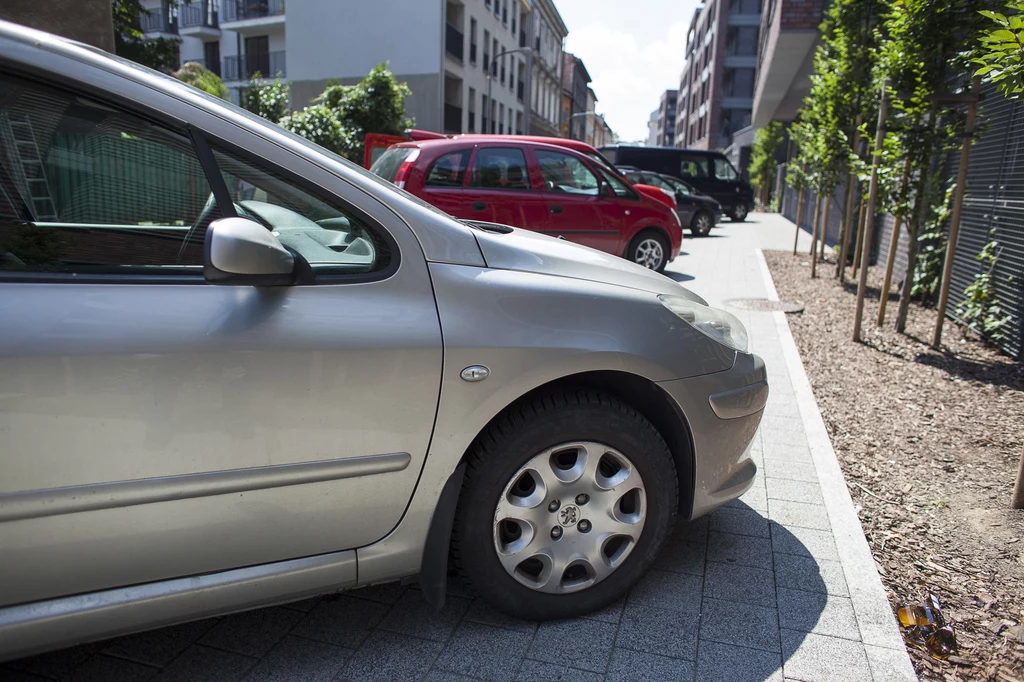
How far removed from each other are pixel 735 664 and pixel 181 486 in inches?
70.5

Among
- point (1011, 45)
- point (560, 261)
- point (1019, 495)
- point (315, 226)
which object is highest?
point (1011, 45)

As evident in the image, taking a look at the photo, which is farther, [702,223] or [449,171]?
[702,223]

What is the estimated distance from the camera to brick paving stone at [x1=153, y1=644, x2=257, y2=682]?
2283mm

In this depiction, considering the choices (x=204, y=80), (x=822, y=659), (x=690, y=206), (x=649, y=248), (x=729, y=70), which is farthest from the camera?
(x=729, y=70)

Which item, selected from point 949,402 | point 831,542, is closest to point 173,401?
point 831,542

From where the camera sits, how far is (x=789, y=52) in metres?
17.8

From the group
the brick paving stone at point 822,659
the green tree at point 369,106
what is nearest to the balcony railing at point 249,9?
the green tree at point 369,106

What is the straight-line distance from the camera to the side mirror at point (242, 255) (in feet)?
6.15

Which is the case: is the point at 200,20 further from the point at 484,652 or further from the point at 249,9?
the point at 484,652

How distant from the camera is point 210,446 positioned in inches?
77.4

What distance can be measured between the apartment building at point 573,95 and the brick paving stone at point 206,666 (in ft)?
224

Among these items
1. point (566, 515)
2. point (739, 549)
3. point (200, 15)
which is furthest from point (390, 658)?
point (200, 15)

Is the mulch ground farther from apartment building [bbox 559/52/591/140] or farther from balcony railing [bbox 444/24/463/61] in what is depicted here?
apartment building [bbox 559/52/591/140]

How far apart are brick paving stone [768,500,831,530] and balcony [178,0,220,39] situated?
145ft
